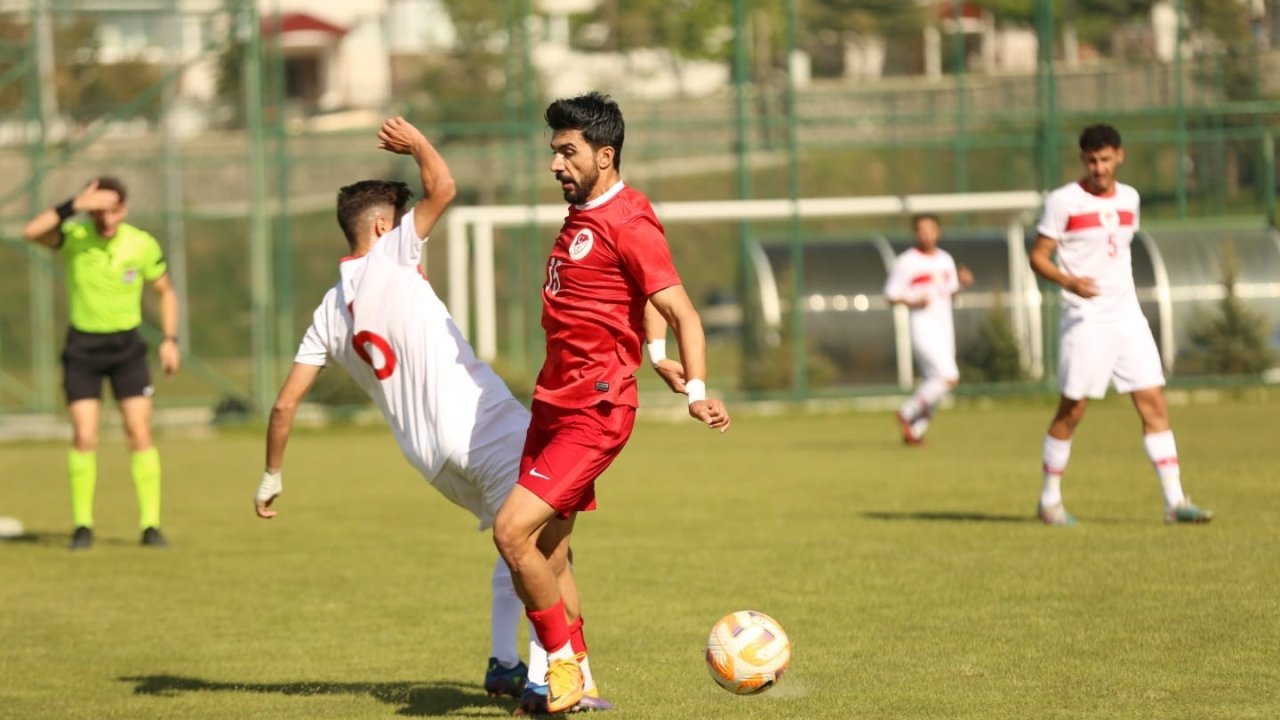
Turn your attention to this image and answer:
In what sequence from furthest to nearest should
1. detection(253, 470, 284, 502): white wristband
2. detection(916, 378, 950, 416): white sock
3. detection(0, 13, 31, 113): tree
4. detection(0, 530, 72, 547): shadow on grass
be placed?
detection(0, 13, 31, 113): tree
detection(916, 378, 950, 416): white sock
detection(0, 530, 72, 547): shadow on grass
detection(253, 470, 284, 502): white wristband

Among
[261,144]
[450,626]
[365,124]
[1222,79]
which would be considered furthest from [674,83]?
[450,626]

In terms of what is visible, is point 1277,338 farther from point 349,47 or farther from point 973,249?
→ point 349,47

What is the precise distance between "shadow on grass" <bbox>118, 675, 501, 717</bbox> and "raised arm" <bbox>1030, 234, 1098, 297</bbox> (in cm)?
513

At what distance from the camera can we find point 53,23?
34562mm

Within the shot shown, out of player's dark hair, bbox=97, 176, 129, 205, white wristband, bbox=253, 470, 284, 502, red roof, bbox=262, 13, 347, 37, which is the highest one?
red roof, bbox=262, 13, 347, 37

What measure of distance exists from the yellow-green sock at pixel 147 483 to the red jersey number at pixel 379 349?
6.18m

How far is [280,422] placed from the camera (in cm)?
743

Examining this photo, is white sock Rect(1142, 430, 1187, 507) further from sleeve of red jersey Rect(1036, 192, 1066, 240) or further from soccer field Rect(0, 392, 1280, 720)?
sleeve of red jersey Rect(1036, 192, 1066, 240)

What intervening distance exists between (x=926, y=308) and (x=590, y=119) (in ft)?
41.6

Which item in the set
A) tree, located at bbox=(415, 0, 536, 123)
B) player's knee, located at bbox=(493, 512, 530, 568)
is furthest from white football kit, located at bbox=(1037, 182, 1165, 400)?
tree, located at bbox=(415, 0, 536, 123)

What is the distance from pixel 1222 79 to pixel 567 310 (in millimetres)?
27970

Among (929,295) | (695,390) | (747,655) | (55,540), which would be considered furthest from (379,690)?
(929,295)

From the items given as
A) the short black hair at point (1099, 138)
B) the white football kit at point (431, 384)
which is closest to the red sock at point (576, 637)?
the white football kit at point (431, 384)

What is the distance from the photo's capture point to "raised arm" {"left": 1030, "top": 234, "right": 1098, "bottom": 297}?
1136cm
